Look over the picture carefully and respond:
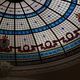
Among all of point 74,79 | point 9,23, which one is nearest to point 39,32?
point 9,23

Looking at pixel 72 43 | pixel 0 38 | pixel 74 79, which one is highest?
pixel 0 38

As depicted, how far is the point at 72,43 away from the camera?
37.6 feet

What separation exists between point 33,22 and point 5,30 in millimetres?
999

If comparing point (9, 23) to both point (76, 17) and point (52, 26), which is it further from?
point (76, 17)

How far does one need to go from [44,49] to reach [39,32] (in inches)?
24.7

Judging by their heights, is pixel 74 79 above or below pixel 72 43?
below

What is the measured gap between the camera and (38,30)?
11.7 metres

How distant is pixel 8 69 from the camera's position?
11.2m

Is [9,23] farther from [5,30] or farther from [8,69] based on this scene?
[8,69]

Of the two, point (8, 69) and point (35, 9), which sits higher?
point (35, 9)

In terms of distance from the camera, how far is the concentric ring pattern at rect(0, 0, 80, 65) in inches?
441

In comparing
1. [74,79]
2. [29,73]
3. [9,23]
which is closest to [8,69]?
[29,73]

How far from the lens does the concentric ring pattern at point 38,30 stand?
11203mm

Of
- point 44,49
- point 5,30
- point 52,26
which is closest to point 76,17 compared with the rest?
Result: point 52,26
